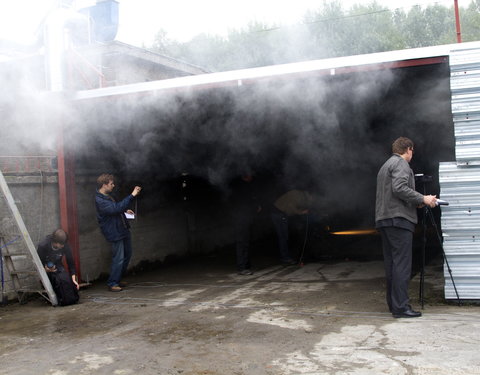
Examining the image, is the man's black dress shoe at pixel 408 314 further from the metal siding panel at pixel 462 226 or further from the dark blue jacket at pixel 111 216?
the dark blue jacket at pixel 111 216

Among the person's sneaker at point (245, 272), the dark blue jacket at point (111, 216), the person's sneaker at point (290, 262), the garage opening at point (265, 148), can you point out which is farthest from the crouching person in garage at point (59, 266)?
the person's sneaker at point (290, 262)

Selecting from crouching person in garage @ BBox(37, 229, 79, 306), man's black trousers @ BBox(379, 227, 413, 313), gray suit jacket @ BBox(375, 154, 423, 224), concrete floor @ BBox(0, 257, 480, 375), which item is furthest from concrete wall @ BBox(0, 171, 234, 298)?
man's black trousers @ BBox(379, 227, 413, 313)

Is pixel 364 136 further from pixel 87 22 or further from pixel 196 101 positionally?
pixel 87 22

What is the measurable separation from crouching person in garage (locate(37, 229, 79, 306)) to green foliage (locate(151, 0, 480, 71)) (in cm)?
2225

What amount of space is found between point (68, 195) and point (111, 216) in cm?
87

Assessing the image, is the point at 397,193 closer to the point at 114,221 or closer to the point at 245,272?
the point at 245,272

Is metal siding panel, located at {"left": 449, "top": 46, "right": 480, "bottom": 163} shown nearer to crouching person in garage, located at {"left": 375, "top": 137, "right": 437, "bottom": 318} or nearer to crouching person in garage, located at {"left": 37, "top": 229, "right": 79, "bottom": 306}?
crouching person in garage, located at {"left": 375, "top": 137, "right": 437, "bottom": 318}

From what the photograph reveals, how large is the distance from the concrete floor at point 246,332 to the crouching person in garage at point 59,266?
196 mm

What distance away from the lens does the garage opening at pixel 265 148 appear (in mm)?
6582

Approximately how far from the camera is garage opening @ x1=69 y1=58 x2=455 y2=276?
21.6 feet

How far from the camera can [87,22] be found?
7816 mm

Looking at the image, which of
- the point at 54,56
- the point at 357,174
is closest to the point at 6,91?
the point at 54,56

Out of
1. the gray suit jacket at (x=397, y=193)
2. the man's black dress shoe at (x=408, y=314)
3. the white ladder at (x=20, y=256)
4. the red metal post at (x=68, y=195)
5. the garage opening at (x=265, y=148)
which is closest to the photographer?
the gray suit jacket at (x=397, y=193)

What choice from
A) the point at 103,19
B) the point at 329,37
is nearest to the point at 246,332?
the point at 103,19
